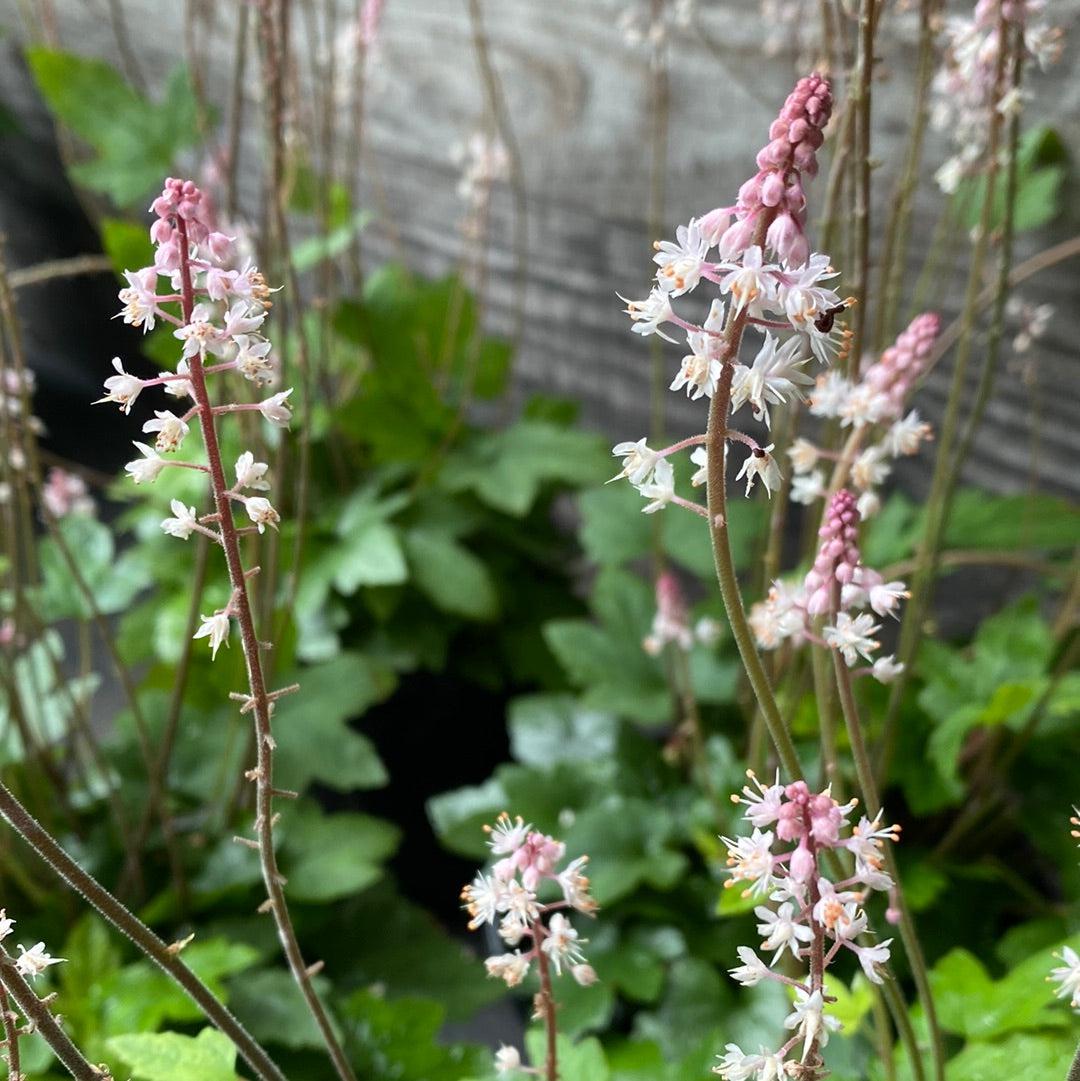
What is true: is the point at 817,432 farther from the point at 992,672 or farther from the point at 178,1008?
the point at 178,1008

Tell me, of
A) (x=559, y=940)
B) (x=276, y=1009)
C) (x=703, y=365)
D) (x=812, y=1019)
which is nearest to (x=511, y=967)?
(x=559, y=940)

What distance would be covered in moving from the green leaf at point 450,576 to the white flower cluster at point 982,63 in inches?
21.4

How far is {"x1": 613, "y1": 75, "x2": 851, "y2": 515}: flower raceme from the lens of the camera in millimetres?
274

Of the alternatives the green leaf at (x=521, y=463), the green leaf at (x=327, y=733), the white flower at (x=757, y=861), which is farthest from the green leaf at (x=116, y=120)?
the white flower at (x=757, y=861)

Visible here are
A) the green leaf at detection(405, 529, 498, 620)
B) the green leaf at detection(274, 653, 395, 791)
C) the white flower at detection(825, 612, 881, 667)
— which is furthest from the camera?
the green leaf at detection(405, 529, 498, 620)

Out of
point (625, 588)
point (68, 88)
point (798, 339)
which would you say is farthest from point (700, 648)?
point (68, 88)

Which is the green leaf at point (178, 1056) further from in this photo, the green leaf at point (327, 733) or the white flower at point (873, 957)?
the green leaf at point (327, 733)

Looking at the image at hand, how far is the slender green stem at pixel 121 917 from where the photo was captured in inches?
12.2

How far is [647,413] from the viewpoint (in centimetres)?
134

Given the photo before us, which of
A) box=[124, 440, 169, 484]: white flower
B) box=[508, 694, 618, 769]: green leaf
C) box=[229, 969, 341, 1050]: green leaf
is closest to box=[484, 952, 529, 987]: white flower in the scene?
box=[124, 440, 169, 484]: white flower

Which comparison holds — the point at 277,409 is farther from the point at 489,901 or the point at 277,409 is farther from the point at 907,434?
the point at 907,434

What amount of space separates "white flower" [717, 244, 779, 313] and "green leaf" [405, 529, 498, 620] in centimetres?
78

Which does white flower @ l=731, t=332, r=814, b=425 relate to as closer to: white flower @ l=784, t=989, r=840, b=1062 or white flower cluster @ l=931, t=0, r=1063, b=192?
white flower @ l=784, t=989, r=840, b=1062

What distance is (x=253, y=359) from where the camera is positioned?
11.9 inches
